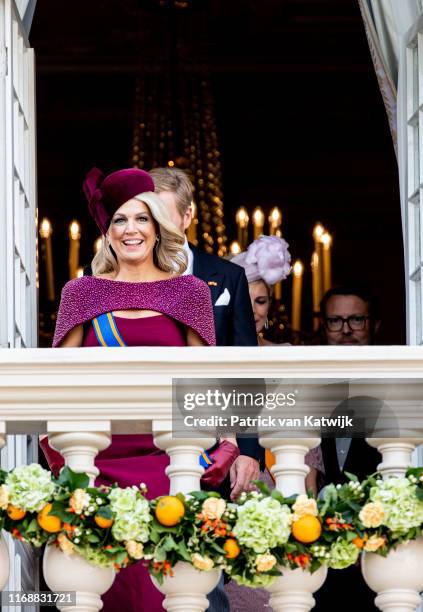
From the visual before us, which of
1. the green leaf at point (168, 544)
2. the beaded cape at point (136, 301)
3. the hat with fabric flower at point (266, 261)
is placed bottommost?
the green leaf at point (168, 544)

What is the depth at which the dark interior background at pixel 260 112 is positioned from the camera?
1122 cm

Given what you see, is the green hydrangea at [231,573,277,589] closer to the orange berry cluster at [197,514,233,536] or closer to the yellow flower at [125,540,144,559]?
the orange berry cluster at [197,514,233,536]

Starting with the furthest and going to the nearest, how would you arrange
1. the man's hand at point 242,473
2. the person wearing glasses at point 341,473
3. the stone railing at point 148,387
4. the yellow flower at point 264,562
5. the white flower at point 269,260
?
the white flower at point 269,260, the person wearing glasses at point 341,473, the man's hand at point 242,473, the stone railing at point 148,387, the yellow flower at point 264,562

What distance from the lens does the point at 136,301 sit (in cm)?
443

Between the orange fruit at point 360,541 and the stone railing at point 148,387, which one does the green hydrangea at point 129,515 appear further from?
the orange fruit at point 360,541

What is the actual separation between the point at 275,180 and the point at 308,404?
34.4ft

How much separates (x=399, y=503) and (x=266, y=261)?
282 centimetres

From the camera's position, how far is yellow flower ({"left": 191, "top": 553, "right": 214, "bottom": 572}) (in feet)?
11.3

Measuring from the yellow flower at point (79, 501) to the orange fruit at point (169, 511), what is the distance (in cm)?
17

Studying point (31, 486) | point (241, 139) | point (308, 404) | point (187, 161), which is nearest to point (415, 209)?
point (308, 404)

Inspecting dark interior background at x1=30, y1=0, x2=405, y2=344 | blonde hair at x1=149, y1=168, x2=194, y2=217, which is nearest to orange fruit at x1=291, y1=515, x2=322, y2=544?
blonde hair at x1=149, y1=168, x2=194, y2=217

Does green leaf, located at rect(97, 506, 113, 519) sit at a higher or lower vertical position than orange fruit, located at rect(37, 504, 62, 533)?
higher

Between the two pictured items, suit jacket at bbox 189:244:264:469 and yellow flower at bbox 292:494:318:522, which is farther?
suit jacket at bbox 189:244:264:469

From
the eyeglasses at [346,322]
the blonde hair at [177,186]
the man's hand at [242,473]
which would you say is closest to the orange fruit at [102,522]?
the man's hand at [242,473]
